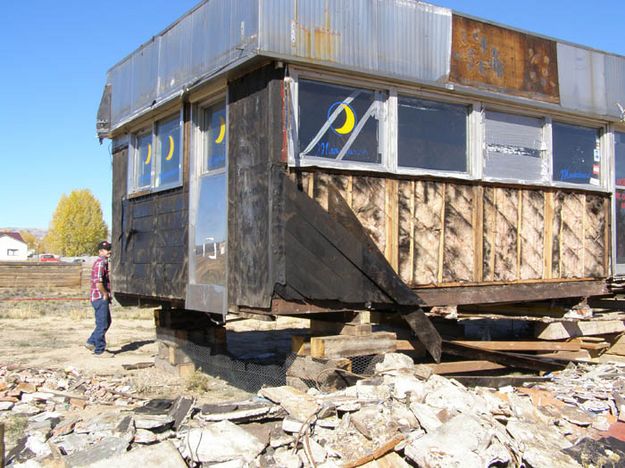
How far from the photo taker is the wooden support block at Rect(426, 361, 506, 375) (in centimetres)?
736

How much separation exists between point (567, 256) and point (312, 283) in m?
4.16

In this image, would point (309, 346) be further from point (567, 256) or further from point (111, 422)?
point (567, 256)

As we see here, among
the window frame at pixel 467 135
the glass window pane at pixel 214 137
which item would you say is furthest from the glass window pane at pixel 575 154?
the glass window pane at pixel 214 137

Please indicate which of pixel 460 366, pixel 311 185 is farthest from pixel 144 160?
pixel 460 366

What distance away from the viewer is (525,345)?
8.48m

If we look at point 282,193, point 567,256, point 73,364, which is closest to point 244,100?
point 282,193

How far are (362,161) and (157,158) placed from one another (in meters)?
3.36

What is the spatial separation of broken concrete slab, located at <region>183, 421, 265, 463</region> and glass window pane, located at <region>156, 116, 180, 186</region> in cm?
392

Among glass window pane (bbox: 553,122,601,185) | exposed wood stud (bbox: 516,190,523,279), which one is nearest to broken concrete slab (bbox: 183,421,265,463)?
exposed wood stud (bbox: 516,190,523,279)

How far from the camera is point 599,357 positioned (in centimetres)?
938

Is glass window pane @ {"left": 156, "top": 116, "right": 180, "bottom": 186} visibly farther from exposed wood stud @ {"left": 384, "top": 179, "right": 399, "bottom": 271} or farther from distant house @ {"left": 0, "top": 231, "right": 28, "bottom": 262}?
distant house @ {"left": 0, "top": 231, "right": 28, "bottom": 262}

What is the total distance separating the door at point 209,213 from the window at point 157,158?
1.51ft

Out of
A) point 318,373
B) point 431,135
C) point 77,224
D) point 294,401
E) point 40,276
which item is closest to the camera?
point 294,401

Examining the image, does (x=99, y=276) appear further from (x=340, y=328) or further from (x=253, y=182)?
(x=340, y=328)
